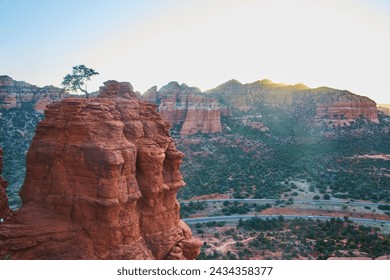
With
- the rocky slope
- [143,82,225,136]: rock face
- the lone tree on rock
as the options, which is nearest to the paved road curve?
the lone tree on rock

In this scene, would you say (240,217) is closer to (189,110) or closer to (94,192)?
(94,192)

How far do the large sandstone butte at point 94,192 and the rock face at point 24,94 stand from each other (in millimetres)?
48246

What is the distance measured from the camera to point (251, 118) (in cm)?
9219

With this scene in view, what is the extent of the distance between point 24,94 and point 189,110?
3645 centimetres

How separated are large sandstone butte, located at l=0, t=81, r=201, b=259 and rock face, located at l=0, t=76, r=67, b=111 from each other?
48246 mm

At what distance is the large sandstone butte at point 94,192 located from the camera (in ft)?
43.5

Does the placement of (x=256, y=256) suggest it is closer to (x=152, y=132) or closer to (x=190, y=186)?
(x=152, y=132)

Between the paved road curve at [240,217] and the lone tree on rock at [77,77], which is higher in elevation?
the lone tree on rock at [77,77]

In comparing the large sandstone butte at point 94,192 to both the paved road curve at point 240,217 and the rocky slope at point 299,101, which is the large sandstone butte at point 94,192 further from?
the rocky slope at point 299,101

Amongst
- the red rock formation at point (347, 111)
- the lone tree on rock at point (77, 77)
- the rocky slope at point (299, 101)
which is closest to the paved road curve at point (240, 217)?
the lone tree on rock at point (77, 77)

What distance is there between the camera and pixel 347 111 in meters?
89.2

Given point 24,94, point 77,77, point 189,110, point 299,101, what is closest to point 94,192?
point 77,77

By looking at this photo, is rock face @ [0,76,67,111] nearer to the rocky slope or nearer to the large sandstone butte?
the rocky slope

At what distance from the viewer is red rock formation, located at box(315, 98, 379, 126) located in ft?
291
